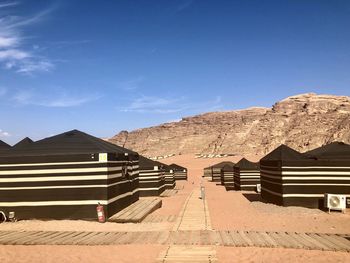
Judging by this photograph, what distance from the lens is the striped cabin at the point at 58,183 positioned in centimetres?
1463

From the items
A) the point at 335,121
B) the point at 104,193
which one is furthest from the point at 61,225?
the point at 335,121

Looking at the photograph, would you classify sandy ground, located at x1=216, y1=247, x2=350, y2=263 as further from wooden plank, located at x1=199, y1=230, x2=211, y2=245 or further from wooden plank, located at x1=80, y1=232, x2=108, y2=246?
wooden plank, located at x1=80, y1=232, x2=108, y2=246

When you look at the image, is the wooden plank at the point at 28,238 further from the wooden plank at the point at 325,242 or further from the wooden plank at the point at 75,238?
the wooden plank at the point at 325,242

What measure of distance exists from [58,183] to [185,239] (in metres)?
6.07

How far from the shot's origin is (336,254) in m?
9.57

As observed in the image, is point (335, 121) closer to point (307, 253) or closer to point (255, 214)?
point (255, 214)

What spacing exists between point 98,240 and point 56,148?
5.84m

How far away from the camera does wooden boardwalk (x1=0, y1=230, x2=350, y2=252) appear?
1037 centimetres

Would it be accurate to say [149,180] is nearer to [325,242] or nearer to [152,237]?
[152,237]

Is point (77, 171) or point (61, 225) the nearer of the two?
point (61, 225)

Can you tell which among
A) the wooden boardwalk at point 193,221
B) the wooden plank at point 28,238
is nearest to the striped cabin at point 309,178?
the wooden boardwalk at point 193,221

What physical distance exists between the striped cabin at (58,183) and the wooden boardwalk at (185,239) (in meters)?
2.48

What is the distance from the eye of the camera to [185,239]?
36.3ft

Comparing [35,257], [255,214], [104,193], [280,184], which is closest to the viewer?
[35,257]
